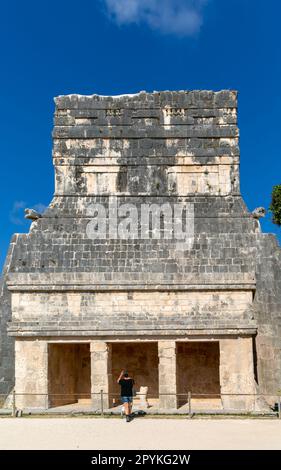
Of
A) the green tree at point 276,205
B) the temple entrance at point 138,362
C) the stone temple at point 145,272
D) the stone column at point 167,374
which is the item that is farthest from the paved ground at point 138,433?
the green tree at point 276,205

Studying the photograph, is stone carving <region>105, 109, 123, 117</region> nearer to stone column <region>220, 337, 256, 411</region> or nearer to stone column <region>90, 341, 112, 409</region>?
stone column <region>90, 341, 112, 409</region>

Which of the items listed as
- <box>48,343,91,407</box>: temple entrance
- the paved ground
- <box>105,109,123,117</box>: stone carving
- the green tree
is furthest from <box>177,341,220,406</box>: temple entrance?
the green tree

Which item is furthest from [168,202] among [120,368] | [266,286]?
[120,368]

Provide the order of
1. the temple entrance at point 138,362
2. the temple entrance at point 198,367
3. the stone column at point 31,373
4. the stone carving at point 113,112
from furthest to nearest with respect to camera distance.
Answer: the stone carving at point 113,112, the temple entrance at point 138,362, the temple entrance at point 198,367, the stone column at point 31,373

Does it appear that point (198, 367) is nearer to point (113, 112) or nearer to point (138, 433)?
point (138, 433)

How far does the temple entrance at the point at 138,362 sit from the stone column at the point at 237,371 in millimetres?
3330

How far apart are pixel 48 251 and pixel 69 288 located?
5.39 feet

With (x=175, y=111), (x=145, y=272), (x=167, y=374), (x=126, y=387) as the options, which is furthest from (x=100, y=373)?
(x=175, y=111)

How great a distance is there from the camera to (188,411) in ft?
56.3

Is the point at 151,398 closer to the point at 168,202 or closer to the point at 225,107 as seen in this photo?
the point at 168,202

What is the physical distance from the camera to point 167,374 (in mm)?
17969

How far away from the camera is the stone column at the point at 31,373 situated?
1794cm

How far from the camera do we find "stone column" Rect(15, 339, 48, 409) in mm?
17938

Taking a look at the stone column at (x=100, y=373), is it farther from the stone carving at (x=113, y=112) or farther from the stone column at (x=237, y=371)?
the stone carving at (x=113, y=112)
